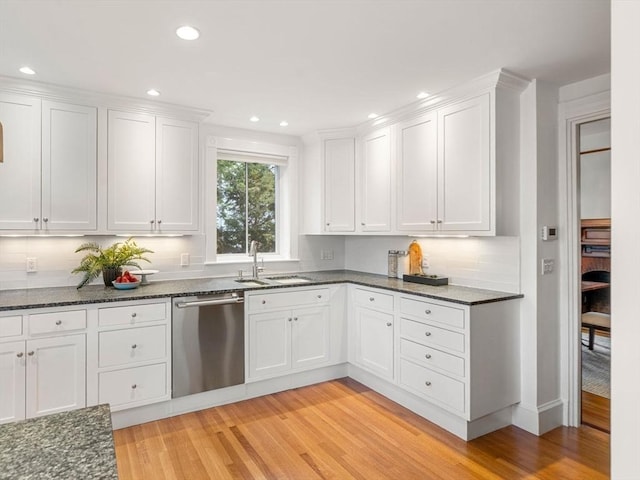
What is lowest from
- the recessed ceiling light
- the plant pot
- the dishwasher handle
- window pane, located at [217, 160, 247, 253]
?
the dishwasher handle

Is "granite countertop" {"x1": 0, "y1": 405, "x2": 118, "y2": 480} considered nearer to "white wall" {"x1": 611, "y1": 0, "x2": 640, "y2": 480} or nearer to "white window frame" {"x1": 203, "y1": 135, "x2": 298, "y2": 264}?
"white wall" {"x1": 611, "y1": 0, "x2": 640, "y2": 480}

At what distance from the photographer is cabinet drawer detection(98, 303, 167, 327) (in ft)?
8.96

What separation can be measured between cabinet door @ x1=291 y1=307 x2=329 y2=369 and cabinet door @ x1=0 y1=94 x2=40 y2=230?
217 cm

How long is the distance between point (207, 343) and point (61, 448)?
2.26m

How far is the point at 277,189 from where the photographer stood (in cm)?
449

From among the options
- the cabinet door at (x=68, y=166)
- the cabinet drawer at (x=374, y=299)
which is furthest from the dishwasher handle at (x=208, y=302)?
the cabinet drawer at (x=374, y=299)

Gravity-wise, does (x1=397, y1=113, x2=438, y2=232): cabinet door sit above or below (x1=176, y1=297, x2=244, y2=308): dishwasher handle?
above

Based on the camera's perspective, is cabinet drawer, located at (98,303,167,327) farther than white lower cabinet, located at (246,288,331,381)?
No

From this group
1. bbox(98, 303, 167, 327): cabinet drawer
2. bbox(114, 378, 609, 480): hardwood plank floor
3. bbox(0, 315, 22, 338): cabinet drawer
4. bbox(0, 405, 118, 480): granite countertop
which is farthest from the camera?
bbox(98, 303, 167, 327): cabinet drawer

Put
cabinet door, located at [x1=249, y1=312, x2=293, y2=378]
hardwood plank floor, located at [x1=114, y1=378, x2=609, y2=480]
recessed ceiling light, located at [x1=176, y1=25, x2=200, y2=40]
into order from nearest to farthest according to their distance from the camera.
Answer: recessed ceiling light, located at [x1=176, y1=25, x2=200, y2=40] → hardwood plank floor, located at [x1=114, y1=378, x2=609, y2=480] → cabinet door, located at [x1=249, y1=312, x2=293, y2=378]

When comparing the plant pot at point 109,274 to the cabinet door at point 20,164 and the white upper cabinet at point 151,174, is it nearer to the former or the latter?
the white upper cabinet at point 151,174

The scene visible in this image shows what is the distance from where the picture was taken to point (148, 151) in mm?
3293

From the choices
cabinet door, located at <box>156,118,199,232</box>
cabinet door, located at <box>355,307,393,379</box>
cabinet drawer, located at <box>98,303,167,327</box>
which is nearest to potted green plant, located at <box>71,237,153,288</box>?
cabinet door, located at <box>156,118,199,232</box>

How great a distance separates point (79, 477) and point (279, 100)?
9.63 ft
